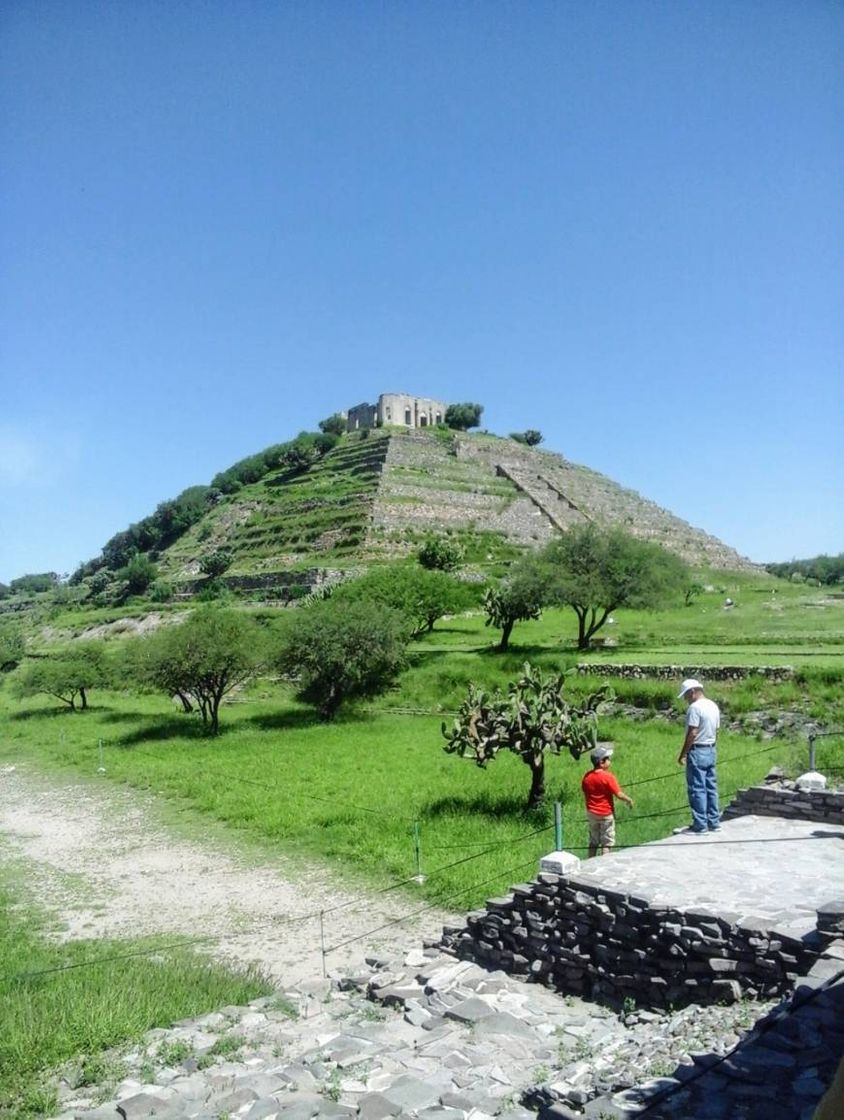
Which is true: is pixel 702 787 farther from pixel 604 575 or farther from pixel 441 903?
pixel 604 575

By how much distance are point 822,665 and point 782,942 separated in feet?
64.0

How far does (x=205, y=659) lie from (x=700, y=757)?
22.8 metres

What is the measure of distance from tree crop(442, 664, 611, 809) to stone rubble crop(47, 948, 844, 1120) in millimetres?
7910

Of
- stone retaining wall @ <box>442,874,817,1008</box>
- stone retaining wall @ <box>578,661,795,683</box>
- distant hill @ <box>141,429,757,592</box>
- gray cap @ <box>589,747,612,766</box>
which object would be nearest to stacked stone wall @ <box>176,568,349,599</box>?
distant hill @ <box>141,429,757,592</box>

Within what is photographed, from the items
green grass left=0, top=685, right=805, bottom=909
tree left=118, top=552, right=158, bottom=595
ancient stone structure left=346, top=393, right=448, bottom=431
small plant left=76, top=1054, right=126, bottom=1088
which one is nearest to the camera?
small plant left=76, top=1054, right=126, bottom=1088

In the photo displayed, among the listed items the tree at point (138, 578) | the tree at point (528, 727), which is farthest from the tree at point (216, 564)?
the tree at point (528, 727)

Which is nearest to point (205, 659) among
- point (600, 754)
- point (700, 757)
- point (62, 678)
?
point (62, 678)

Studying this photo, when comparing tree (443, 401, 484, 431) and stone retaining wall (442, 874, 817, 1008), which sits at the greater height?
tree (443, 401, 484, 431)

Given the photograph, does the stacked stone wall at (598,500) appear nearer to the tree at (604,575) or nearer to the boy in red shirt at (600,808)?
the tree at (604,575)

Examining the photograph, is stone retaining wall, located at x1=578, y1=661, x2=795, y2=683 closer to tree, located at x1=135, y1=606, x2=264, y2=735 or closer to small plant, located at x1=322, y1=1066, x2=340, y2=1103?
tree, located at x1=135, y1=606, x2=264, y2=735

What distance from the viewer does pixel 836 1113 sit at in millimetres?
1769

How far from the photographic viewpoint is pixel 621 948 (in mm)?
8570

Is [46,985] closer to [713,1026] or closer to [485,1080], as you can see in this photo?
[485,1080]

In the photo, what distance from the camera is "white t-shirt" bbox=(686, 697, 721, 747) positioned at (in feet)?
36.9
